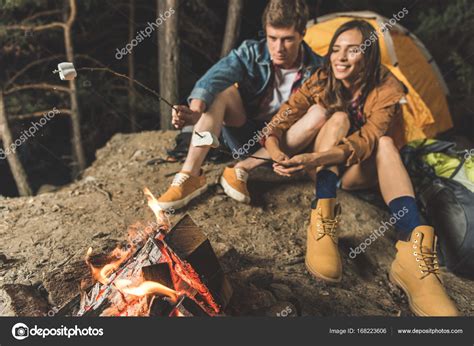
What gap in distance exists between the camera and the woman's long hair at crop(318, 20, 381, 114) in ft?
5.35

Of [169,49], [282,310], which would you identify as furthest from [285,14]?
[282,310]

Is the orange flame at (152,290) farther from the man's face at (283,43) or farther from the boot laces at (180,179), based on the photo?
the man's face at (283,43)

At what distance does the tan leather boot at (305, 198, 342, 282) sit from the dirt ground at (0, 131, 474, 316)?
1.7 inches

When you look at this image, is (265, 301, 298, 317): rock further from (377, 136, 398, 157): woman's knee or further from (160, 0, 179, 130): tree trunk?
(160, 0, 179, 130): tree trunk

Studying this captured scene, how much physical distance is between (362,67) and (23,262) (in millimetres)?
1423

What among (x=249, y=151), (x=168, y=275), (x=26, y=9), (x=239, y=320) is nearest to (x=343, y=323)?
(x=239, y=320)

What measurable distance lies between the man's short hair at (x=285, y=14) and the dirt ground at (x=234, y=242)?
683 mm

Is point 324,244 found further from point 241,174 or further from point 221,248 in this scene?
point 241,174

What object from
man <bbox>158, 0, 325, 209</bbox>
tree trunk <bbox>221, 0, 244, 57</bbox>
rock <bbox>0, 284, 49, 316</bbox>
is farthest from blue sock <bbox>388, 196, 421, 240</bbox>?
tree trunk <bbox>221, 0, 244, 57</bbox>

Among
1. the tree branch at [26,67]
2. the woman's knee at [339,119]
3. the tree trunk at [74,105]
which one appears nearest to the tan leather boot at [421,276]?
the woman's knee at [339,119]

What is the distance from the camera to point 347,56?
1649mm

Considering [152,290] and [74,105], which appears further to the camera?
[74,105]

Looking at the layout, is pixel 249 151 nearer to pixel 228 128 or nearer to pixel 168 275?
pixel 228 128

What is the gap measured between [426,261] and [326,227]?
1.15 ft
